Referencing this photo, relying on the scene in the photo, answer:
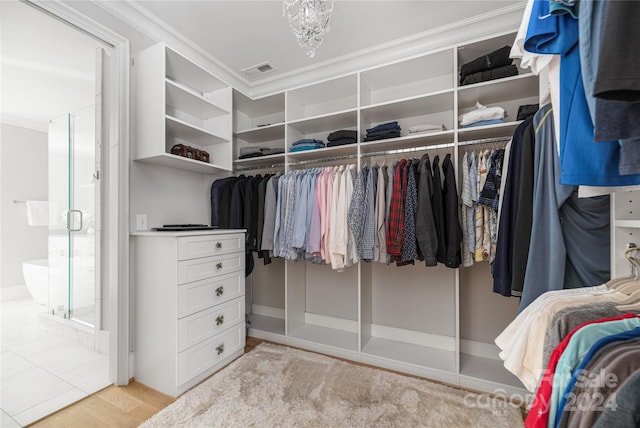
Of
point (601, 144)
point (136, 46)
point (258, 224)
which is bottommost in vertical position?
point (258, 224)

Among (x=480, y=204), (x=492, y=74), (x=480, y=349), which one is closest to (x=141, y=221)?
(x=480, y=204)

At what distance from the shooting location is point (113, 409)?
5.23 ft

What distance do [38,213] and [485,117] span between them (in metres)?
3.53

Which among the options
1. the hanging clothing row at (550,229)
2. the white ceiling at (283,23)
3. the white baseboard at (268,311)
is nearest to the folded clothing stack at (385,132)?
the white ceiling at (283,23)

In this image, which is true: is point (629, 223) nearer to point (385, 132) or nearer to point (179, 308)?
point (385, 132)

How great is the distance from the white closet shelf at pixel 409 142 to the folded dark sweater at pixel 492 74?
387 mm

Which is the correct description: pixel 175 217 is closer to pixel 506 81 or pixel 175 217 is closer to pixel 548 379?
pixel 548 379

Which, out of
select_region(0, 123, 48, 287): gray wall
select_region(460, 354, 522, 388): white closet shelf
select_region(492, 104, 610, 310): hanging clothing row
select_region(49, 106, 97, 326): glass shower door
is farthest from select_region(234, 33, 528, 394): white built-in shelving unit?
select_region(0, 123, 48, 287): gray wall

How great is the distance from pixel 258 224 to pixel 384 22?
1.92 metres

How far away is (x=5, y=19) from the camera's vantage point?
1.78 m

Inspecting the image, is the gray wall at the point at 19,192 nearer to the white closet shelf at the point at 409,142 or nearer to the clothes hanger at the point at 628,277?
the white closet shelf at the point at 409,142

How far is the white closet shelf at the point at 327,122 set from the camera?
2361 mm

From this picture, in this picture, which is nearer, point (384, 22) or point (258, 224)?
point (384, 22)

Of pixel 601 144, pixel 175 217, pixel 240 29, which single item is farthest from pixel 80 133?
pixel 601 144
